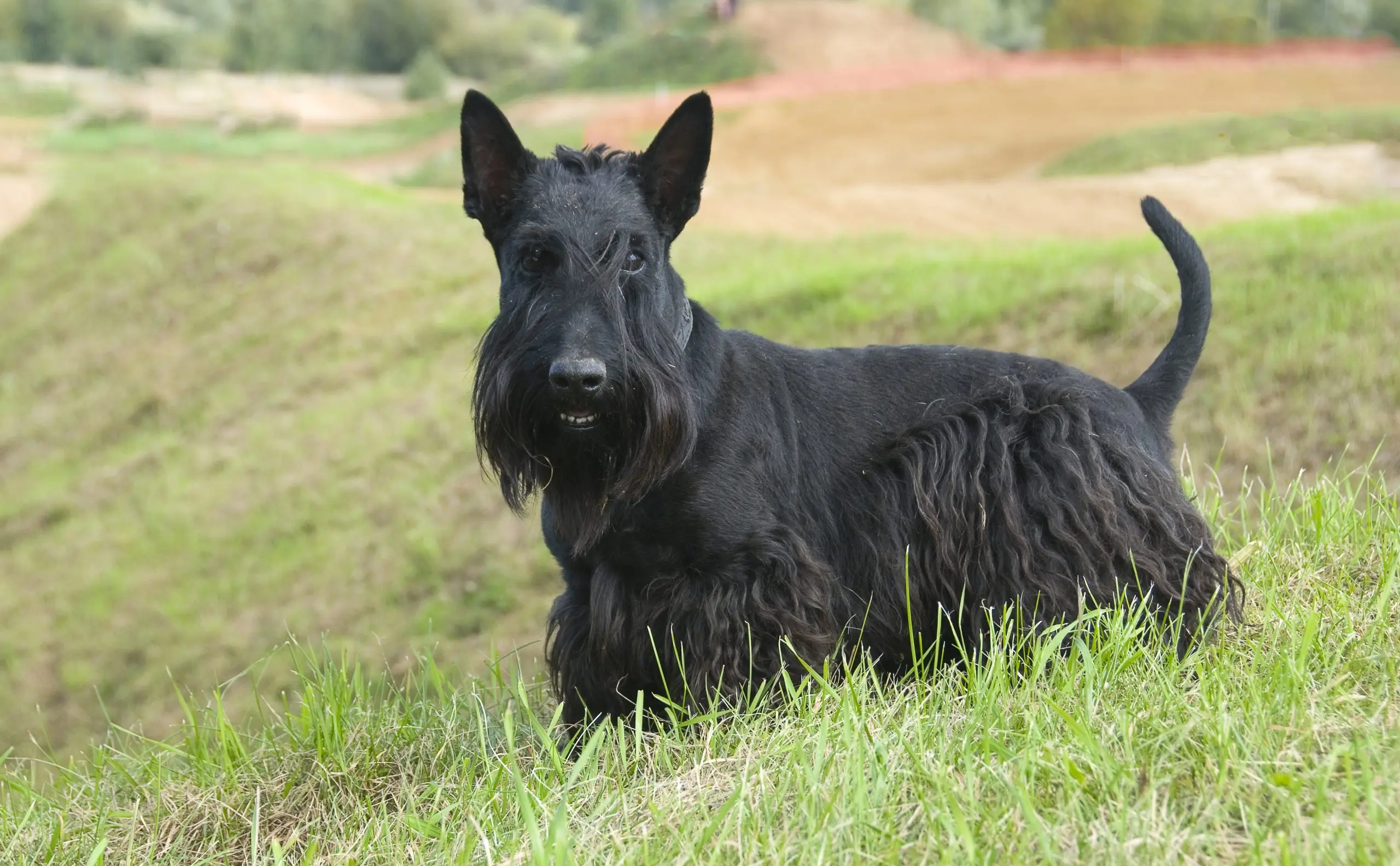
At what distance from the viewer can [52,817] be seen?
349 cm

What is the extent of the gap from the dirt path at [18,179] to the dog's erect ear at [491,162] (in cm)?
2829

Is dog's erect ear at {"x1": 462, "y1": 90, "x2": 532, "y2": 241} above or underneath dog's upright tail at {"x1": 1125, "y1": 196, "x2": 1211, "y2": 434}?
above

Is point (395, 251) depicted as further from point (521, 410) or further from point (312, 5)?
point (312, 5)

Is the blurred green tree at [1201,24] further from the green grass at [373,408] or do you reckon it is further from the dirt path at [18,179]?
the dirt path at [18,179]

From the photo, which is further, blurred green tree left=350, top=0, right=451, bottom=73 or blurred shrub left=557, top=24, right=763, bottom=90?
blurred green tree left=350, top=0, right=451, bottom=73

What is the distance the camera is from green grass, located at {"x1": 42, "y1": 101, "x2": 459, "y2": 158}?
3600cm

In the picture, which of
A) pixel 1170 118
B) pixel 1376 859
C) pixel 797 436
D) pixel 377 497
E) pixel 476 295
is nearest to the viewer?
pixel 1376 859

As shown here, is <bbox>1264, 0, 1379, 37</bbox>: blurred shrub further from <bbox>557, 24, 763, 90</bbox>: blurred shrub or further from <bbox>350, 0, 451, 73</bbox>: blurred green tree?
<bbox>350, 0, 451, 73</bbox>: blurred green tree

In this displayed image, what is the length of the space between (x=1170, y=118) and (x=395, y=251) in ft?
50.2

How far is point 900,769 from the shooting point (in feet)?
8.24

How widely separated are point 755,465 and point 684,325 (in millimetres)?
454

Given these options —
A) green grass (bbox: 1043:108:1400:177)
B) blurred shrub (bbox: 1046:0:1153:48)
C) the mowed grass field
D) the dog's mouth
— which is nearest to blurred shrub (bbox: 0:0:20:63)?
the mowed grass field

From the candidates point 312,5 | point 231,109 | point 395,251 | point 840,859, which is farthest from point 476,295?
point 312,5

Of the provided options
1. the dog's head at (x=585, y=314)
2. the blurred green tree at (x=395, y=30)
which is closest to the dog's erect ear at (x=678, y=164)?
the dog's head at (x=585, y=314)
